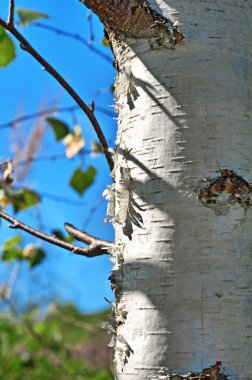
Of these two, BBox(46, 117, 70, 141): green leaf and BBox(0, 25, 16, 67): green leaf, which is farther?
BBox(46, 117, 70, 141): green leaf

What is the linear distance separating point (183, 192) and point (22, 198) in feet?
2.73

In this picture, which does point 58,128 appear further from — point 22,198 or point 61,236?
point 61,236

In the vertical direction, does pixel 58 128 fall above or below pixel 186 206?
above

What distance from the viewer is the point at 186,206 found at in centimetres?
51

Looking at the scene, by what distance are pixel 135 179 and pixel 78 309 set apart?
3.75m

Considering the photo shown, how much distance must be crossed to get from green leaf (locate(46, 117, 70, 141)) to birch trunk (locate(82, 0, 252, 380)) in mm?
773

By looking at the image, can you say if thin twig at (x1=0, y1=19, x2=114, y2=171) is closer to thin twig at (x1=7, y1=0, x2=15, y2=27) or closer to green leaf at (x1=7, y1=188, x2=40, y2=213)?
thin twig at (x1=7, y1=0, x2=15, y2=27)

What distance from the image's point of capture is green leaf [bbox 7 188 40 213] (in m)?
1.28

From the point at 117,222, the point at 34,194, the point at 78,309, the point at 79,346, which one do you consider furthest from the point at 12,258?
the point at 78,309

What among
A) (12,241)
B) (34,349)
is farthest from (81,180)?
(34,349)

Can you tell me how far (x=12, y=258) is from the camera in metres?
1.41

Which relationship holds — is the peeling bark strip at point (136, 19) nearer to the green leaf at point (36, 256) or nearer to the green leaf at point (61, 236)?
the green leaf at point (61, 236)

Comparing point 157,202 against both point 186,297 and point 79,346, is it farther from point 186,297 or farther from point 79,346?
point 79,346

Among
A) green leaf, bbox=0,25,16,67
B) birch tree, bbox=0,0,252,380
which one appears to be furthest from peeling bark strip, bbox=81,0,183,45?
green leaf, bbox=0,25,16,67
